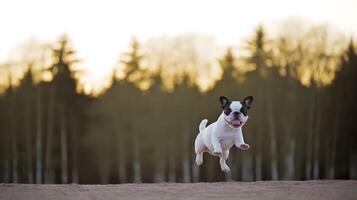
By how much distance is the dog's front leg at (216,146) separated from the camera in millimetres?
15125

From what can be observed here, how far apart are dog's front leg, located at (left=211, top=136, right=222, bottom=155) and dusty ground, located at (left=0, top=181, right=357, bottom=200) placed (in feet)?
2.86

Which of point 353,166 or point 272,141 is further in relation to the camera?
point 353,166

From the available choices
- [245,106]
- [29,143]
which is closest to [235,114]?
[245,106]

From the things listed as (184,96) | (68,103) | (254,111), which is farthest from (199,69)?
(68,103)

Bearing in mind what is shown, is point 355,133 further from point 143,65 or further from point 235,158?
point 143,65

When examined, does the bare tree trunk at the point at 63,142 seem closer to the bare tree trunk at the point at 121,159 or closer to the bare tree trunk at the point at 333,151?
the bare tree trunk at the point at 121,159

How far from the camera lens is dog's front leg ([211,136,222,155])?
15.1m

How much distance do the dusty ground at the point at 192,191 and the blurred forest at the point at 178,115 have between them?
3170 centimetres

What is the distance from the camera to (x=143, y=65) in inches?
2094

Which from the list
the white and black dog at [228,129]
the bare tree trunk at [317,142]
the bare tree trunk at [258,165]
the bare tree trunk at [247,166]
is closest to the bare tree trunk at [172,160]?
the bare tree trunk at [247,166]

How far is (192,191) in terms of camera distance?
50.4 ft

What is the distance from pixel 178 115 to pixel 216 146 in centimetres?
3672

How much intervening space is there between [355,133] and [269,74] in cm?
723

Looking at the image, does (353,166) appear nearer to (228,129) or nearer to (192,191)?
(228,129)
